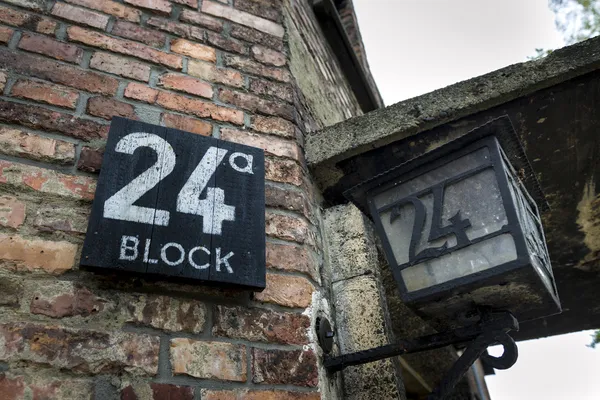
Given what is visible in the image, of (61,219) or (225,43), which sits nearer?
(61,219)

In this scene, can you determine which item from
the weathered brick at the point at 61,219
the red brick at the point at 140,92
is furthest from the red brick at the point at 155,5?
the weathered brick at the point at 61,219

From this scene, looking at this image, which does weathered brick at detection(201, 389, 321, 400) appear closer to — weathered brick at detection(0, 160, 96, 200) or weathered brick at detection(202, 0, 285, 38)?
weathered brick at detection(0, 160, 96, 200)

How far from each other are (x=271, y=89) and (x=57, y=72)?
65 cm

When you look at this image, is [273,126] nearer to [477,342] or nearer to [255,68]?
[255,68]

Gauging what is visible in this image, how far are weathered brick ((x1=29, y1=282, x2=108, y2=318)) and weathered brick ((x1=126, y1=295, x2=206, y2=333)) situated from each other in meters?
0.07

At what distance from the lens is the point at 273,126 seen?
4.97 ft

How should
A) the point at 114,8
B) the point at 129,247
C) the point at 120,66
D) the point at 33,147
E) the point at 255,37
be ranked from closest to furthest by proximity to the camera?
the point at 129,247, the point at 33,147, the point at 120,66, the point at 114,8, the point at 255,37

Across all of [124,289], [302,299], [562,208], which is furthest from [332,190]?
[562,208]

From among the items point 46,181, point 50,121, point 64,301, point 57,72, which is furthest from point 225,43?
point 64,301

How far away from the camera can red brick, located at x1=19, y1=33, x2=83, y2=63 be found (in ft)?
4.30

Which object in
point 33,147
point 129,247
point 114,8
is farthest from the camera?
point 114,8

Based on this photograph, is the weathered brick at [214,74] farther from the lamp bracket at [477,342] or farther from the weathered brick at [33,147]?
the lamp bracket at [477,342]

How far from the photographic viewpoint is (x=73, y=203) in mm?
1119

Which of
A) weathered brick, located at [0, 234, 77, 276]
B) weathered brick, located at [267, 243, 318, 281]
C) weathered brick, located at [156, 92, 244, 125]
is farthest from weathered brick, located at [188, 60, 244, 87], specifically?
weathered brick, located at [0, 234, 77, 276]
